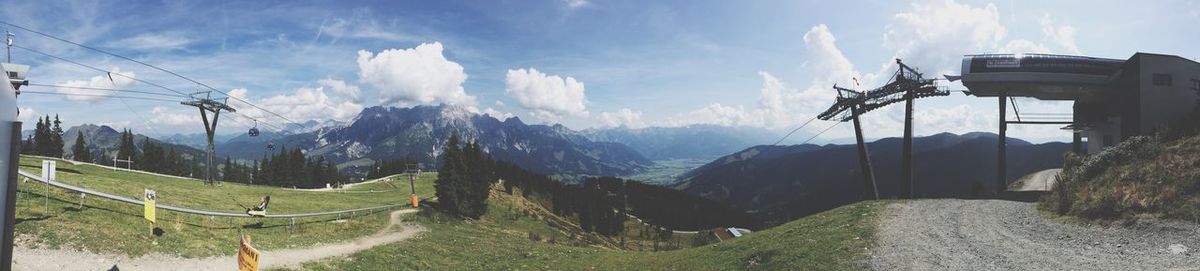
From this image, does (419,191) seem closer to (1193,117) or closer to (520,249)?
(520,249)

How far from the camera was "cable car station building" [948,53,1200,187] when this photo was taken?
148 ft

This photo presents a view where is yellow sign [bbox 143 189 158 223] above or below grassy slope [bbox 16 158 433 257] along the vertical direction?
above

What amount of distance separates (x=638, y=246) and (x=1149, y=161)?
3929 inches

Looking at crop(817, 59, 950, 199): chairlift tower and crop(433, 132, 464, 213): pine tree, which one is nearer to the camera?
crop(817, 59, 950, 199): chairlift tower

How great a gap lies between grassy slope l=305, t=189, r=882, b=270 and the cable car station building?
2459 centimetres

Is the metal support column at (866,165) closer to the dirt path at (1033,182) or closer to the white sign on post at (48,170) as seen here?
the dirt path at (1033,182)

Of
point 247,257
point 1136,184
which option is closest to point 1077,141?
point 1136,184

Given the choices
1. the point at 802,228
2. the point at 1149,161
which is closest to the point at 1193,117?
the point at 1149,161

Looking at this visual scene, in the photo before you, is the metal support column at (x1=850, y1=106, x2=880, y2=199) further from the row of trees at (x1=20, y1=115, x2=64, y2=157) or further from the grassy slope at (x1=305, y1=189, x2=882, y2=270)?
the row of trees at (x1=20, y1=115, x2=64, y2=157)

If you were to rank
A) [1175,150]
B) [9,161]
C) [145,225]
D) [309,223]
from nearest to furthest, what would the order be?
[9,161] < [145,225] < [1175,150] < [309,223]

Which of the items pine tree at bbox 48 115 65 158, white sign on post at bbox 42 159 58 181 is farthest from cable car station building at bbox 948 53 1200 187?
pine tree at bbox 48 115 65 158

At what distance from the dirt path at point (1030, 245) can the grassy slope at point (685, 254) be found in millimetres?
1567

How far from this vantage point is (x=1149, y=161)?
30703mm

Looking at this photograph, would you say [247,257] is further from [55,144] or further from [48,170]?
[55,144]
